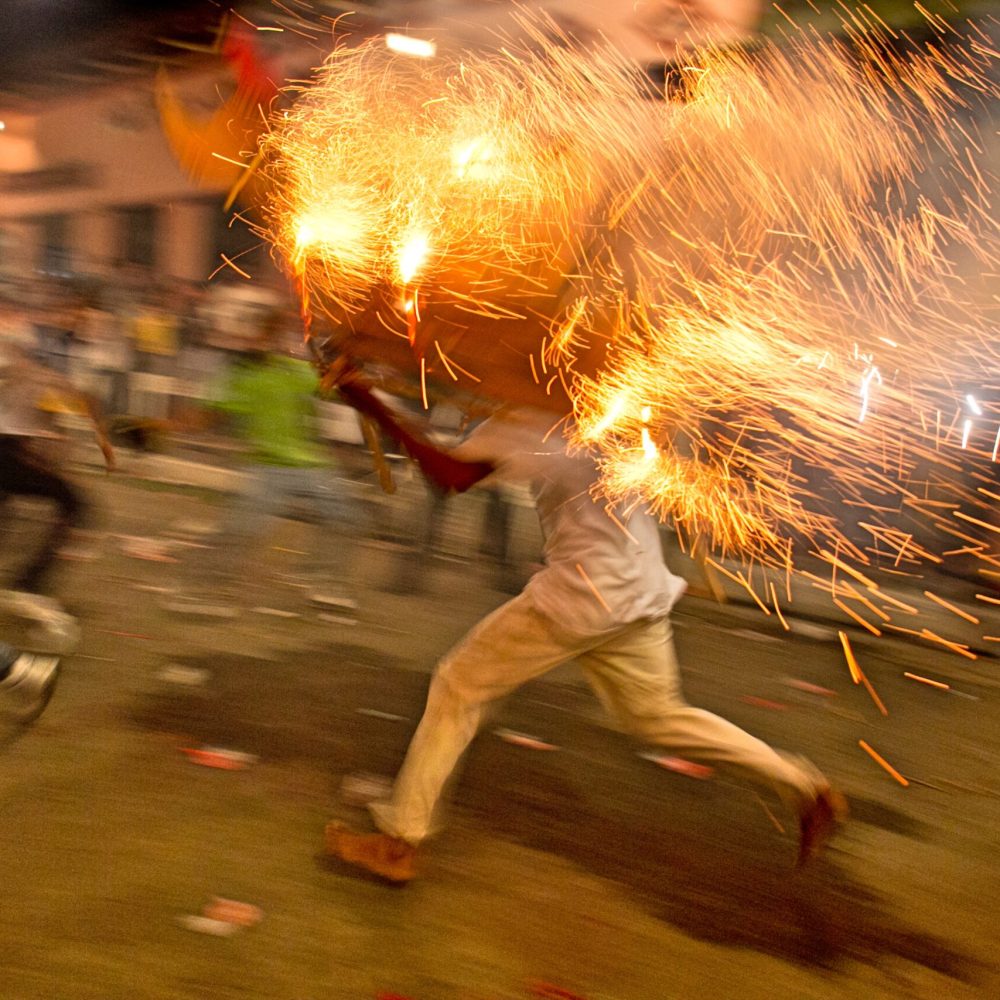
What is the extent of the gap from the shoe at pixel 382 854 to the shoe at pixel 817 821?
1248mm

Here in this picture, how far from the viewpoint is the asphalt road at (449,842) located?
3188 mm

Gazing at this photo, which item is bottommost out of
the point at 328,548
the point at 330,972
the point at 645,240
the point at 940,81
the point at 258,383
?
the point at 330,972

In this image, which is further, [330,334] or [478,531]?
[478,531]

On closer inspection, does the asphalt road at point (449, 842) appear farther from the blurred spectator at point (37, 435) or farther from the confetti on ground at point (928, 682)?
the blurred spectator at point (37, 435)

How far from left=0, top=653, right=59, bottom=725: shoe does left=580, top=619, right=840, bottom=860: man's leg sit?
199 cm

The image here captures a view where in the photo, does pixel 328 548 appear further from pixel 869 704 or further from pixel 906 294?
pixel 906 294

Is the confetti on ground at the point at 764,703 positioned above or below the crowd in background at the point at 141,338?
below

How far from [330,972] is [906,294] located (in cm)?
488

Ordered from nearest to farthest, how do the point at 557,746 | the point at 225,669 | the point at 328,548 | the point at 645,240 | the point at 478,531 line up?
the point at 645,240 < the point at 557,746 < the point at 225,669 < the point at 328,548 < the point at 478,531

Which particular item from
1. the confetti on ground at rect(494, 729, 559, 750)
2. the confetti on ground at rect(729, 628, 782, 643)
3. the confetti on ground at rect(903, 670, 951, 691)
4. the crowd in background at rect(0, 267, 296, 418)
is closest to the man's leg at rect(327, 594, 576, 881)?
the confetti on ground at rect(494, 729, 559, 750)

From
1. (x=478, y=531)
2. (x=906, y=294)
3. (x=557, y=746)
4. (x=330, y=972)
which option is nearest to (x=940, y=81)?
(x=906, y=294)

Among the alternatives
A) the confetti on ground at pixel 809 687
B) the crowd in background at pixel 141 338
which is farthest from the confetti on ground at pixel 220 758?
the crowd in background at pixel 141 338

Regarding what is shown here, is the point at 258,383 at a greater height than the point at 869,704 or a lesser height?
greater

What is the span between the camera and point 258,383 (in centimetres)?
598
